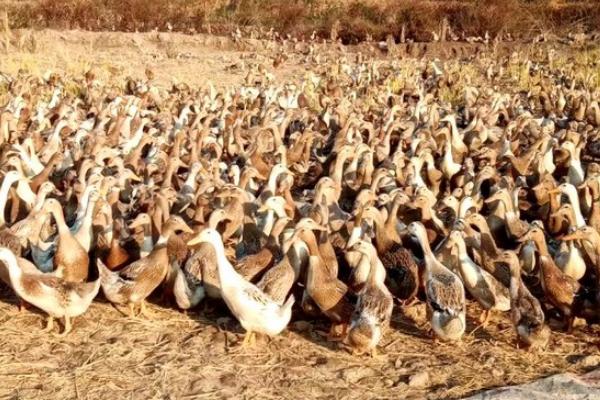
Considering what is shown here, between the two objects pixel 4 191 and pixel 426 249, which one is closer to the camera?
pixel 426 249

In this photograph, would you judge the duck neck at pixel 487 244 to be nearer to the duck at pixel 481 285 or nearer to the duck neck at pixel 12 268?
the duck at pixel 481 285

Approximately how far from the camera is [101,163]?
9.84m

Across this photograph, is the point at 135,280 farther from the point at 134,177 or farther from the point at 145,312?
the point at 134,177

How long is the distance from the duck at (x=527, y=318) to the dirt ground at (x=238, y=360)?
5.4 inches

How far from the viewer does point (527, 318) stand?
633 centimetres

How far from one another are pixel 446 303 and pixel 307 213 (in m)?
2.25

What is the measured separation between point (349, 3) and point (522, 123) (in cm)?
1994

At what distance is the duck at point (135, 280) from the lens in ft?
22.5

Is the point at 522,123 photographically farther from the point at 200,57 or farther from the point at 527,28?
the point at 527,28

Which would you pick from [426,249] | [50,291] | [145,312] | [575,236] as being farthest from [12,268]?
[575,236]

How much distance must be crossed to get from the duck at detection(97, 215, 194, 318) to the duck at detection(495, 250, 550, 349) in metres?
2.91

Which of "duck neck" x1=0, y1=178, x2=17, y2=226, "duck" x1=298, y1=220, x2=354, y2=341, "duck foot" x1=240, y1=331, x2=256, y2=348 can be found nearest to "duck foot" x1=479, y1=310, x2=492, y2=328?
"duck" x1=298, y1=220, x2=354, y2=341

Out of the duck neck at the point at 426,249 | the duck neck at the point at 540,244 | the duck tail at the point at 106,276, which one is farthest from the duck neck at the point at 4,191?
the duck neck at the point at 540,244

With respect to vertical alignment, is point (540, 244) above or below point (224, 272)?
above
